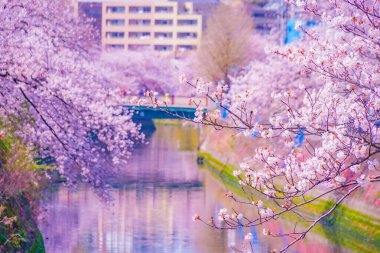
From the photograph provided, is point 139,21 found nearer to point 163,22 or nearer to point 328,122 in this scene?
point 163,22

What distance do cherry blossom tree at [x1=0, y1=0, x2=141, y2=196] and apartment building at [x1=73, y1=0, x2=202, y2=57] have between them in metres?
84.3

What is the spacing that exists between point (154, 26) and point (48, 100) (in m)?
94.2

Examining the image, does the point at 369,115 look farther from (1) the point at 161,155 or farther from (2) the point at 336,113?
(1) the point at 161,155

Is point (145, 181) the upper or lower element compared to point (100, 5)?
lower

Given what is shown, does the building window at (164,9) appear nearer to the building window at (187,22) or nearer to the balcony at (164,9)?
the balcony at (164,9)

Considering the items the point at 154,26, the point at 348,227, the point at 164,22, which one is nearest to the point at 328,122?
the point at 348,227

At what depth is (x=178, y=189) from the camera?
33.6 m

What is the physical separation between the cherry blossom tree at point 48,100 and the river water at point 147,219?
1556mm

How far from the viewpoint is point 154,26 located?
11144 cm

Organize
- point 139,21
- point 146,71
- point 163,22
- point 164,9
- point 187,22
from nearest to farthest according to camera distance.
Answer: point 146,71
point 139,21
point 187,22
point 163,22
point 164,9

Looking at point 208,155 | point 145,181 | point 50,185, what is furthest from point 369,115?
point 208,155

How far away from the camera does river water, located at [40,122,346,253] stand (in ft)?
73.2

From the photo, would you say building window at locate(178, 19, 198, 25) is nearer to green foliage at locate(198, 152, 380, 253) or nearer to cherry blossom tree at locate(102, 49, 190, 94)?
cherry blossom tree at locate(102, 49, 190, 94)

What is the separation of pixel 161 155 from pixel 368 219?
76.3ft
